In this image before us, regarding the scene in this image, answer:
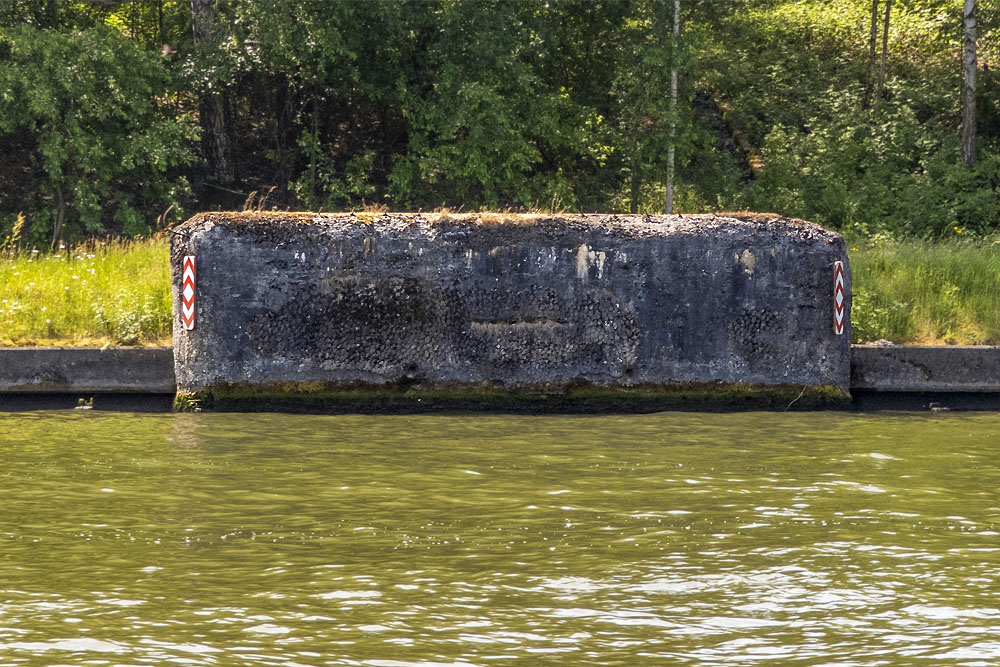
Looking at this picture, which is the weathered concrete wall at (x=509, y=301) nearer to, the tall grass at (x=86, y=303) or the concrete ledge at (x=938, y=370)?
the concrete ledge at (x=938, y=370)

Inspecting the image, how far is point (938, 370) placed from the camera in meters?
12.1

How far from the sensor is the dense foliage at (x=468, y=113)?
21688mm

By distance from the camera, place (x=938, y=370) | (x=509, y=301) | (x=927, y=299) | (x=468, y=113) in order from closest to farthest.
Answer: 1. (x=509, y=301)
2. (x=938, y=370)
3. (x=927, y=299)
4. (x=468, y=113)

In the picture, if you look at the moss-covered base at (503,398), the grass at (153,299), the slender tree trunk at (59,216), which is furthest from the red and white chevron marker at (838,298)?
the slender tree trunk at (59,216)

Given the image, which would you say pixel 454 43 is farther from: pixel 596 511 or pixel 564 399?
pixel 596 511

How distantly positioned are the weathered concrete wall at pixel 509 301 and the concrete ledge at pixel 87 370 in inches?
15.2

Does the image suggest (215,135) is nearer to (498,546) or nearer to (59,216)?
(59,216)

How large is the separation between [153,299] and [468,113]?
11.1 m

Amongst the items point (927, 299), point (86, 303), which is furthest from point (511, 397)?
point (927, 299)

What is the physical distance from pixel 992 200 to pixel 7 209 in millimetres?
18518

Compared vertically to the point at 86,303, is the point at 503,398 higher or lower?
lower

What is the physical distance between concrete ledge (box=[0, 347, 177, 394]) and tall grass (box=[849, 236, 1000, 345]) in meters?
7.16

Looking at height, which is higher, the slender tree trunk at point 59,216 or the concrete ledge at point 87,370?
the slender tree trunk at point 59,216

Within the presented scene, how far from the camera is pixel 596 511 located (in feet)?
24.4
